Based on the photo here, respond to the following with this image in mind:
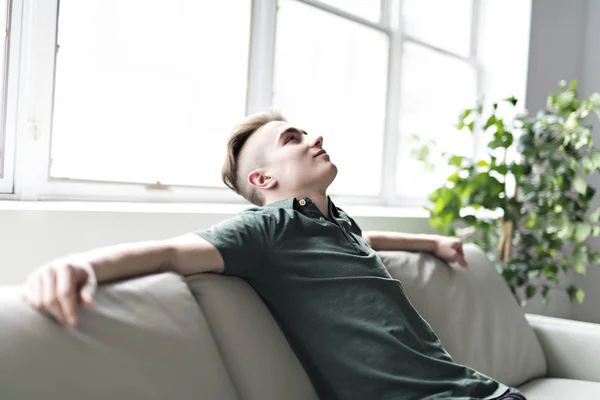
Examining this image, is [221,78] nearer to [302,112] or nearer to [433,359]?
[302,112]

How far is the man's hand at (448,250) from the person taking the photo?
2.22 metres

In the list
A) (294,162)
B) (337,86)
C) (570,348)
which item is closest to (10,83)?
(294,162)

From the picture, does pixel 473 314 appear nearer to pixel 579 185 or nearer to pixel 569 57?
pixel 579 185

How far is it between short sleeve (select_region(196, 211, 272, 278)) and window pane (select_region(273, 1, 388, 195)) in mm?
1570

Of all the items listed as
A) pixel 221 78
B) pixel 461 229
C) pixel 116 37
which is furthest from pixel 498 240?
pixel 116 37

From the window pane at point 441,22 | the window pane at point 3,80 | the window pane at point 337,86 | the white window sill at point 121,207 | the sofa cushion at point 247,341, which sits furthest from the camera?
the window pane at point 441,22

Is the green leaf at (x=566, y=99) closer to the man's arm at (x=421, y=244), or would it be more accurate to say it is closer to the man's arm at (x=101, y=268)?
the man's arm at (x=421, y=244)

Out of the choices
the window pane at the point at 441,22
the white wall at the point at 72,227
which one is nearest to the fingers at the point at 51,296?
the white wall at the point at 72,227

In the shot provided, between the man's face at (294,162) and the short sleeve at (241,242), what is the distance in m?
0.22

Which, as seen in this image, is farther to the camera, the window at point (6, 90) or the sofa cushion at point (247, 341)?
the window at point (6, 90)

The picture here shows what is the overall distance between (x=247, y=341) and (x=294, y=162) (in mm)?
495

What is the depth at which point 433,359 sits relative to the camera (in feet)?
4.98

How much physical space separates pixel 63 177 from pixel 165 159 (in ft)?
1.47

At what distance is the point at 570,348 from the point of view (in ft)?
7.75
